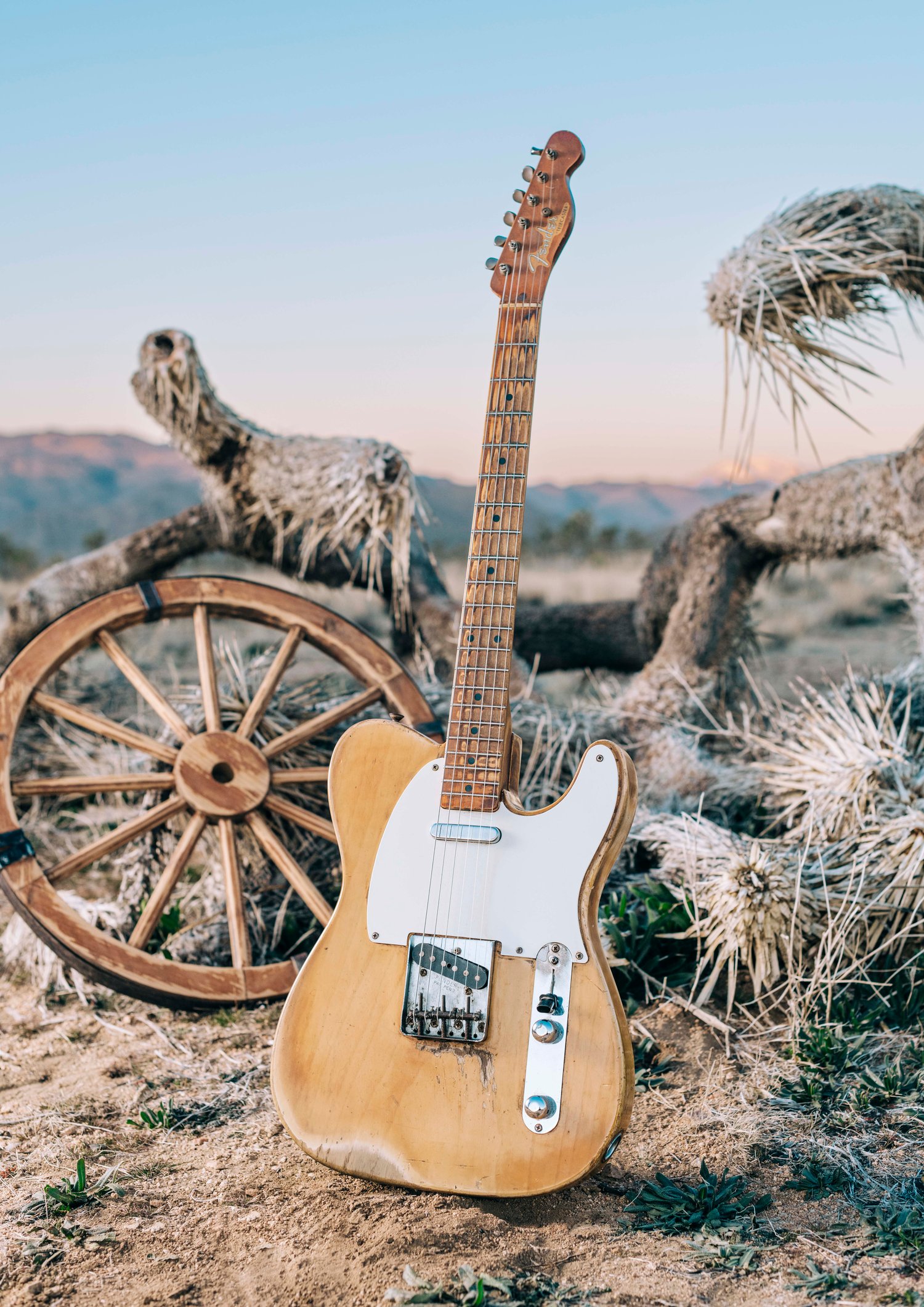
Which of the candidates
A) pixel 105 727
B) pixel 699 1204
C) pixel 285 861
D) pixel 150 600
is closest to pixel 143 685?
pixel 105 727

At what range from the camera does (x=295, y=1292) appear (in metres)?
2.02

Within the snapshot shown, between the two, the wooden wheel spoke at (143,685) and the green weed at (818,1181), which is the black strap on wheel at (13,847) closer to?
the wooden wheel spoke at (143,685)

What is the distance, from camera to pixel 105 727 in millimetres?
3514

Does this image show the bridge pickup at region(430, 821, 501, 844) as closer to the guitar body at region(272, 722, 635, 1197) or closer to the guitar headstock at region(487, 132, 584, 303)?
the guitar body at region(272, 722, 635, 1197)

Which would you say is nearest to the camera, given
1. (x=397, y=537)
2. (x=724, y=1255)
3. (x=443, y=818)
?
(x=724, y=1255)

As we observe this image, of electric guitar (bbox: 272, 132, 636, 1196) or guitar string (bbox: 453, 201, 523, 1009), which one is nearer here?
electric guitar (bbox: 272, 132, 636, 1196)

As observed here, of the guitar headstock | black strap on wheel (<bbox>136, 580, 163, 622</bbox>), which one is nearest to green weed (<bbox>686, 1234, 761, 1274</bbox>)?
the guitar headstock

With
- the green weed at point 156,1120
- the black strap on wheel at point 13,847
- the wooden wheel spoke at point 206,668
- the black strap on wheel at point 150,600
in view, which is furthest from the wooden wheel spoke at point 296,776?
the green weed at point 156,1120

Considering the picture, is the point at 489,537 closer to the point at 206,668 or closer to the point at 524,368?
the point at 524,368

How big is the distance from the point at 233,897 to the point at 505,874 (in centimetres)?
128

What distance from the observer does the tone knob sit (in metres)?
2.27

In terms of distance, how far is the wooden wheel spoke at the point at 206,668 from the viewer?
11.4 feet

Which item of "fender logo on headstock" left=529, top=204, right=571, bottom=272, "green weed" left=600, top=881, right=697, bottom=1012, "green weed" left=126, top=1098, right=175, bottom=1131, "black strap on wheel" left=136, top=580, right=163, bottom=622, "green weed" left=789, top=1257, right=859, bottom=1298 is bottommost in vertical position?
"green weed" left=126, top=1098, right=175, bottom=1131

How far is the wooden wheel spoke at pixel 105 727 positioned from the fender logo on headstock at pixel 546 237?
1.95 meters
